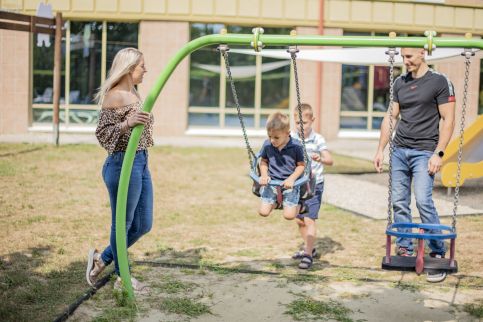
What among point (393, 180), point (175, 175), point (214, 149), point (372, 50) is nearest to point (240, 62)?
point (214, 149)

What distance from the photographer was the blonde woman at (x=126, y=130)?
4.99 m

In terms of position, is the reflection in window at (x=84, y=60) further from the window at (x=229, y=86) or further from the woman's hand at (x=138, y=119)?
the woman's hand at (x=138, y=119)

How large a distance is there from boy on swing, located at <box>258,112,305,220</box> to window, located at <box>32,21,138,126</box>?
14116mm

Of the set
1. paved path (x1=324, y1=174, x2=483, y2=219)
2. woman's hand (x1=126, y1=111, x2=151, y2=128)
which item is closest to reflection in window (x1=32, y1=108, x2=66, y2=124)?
paved path (x1=324, y1=174, x2=483, y2=219)

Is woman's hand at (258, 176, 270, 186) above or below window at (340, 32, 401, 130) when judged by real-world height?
below

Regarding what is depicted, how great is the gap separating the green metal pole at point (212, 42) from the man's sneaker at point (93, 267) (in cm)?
35

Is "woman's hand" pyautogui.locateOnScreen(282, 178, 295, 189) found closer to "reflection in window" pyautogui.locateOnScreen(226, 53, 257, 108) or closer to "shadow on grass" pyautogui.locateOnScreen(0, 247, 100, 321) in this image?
"shadow on grass" pyautogui.locateOnScreen(0, 247, 100, 321)

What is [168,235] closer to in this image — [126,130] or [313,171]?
[313,171]

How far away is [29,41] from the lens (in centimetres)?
1900

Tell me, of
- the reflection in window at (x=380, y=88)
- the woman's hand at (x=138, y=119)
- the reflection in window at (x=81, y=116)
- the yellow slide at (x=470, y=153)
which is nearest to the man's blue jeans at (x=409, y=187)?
the woman's hand at (x=138, y=119)

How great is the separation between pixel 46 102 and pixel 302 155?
1476 centimetres

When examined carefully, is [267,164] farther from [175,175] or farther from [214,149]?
[214,149]

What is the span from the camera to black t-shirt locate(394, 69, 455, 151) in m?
5.76

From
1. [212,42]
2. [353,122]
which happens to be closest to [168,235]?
[212,42]
